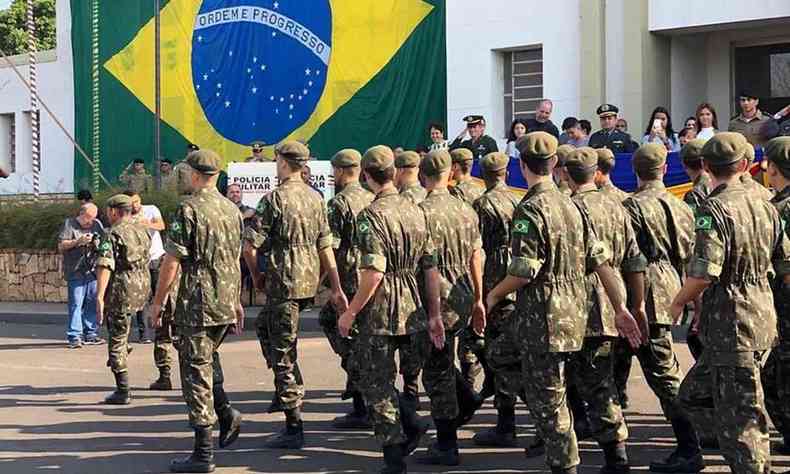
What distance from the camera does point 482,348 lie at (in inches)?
354

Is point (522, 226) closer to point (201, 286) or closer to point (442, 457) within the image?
point (442, 457)

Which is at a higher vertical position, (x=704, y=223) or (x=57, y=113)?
(x=57, y=113)

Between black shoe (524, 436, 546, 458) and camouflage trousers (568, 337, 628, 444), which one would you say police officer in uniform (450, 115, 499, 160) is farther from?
camouflage trousers (568, 337, 628, 444)

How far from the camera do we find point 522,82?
1975 centimetres

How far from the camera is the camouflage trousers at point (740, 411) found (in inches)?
246

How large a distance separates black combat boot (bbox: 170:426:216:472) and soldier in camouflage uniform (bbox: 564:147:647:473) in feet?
7.76

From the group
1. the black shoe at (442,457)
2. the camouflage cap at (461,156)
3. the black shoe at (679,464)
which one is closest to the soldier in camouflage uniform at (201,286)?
the black shoe at (442,457)

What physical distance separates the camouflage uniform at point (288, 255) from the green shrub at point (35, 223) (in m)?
11.7

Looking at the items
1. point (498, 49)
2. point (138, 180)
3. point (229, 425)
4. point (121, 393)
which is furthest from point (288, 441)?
point (138, 180)

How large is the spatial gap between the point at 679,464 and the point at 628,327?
1.19 m

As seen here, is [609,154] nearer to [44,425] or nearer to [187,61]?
[44,425]

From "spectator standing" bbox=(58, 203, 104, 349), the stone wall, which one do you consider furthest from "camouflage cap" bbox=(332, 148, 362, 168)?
the stone wall

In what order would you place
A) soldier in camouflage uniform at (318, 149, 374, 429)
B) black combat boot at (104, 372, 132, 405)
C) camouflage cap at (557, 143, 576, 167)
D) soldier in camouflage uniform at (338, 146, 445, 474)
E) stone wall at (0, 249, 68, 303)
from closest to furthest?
soldier in camouflage uniform at (338, 146, 445, 474) → camouflage cap at (557, 143, 576, 167) → soldier in camouflage uniform at (318, 149, 374, 429) → black combat boot at (104, 372, 132, 405) → stone wall at (0, 249, 68, 303)

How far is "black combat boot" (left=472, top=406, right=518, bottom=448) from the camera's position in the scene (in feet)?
28.0
